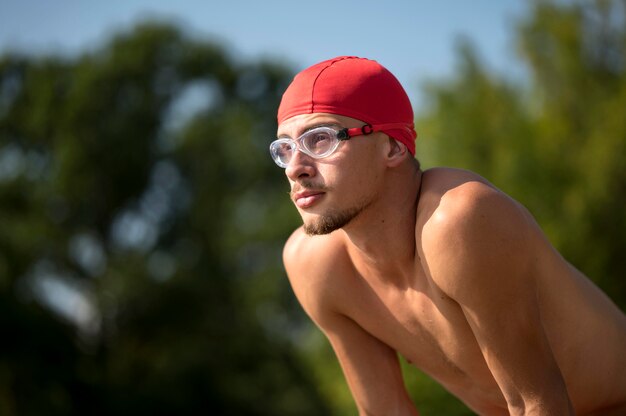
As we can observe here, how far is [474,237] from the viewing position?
2855mm

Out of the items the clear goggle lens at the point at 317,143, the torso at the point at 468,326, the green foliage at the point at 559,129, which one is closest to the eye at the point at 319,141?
the clear goggle lens at the point at 317,143

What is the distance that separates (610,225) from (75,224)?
40.1ft

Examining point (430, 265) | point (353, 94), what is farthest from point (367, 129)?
point (430, 265)

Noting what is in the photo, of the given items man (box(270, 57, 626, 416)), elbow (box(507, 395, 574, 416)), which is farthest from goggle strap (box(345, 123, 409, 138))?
elbow (box(507, 395, 574, 416))

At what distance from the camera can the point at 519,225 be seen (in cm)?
296

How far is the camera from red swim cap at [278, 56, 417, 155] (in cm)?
312

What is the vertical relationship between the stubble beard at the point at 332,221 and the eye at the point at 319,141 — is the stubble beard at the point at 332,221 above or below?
below

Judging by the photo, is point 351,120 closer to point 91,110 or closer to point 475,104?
point 475,104

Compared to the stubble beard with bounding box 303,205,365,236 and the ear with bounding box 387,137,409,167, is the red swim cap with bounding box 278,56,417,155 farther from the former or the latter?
the stubble beard with bounding box 303,205,365,236

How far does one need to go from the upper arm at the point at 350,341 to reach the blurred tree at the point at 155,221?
13695mm

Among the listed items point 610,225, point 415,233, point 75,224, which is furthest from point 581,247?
point 75,224

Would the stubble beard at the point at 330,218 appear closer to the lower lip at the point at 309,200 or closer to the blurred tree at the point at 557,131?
the lower lip at the point at 309,200

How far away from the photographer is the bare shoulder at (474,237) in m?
2.87

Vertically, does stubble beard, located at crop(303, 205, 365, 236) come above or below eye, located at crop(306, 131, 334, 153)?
below
